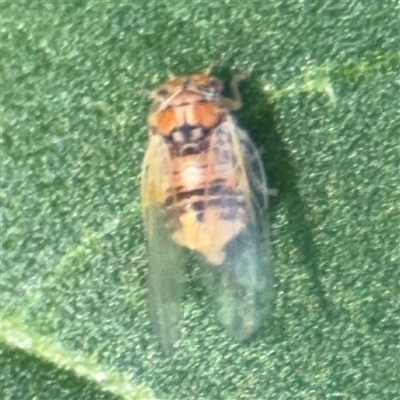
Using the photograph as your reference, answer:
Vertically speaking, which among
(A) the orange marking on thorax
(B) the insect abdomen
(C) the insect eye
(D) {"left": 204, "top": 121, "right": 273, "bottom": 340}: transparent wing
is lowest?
(D) {"left": 204, "top": 121, "right": 273, "bottom": 340}: transparent wing

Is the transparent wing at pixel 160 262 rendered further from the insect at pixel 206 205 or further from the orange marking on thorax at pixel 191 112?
the orange marking on thorax at pixel 191 112

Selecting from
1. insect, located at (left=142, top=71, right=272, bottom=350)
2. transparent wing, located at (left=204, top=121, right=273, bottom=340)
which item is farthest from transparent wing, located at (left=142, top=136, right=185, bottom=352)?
transparent wing, located at (left=204, top=121, right=273, bottom=340)

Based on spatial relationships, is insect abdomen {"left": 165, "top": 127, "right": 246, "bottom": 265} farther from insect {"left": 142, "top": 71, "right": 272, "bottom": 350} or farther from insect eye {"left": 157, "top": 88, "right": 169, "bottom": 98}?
insect eye {"left": 157, "top": 88, "right": 169, "bottom": 98}

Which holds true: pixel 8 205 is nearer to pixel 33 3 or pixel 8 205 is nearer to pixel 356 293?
pixel 33 3

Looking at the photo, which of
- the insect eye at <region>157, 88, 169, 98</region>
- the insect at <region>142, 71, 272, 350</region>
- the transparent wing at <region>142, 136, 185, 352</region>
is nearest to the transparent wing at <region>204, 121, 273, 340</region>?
the insect at <region>142, 71, 272, 350</region>

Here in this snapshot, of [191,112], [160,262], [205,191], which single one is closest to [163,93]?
[191,112]

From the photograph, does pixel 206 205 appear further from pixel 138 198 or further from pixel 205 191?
pixel 138 198

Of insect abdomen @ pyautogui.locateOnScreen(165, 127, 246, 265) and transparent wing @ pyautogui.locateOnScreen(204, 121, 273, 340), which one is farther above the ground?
insect abdomen @ pyautogui.locateOnScreen(165, 127, 246, 265)

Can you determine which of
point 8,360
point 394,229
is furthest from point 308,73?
point 8,360
